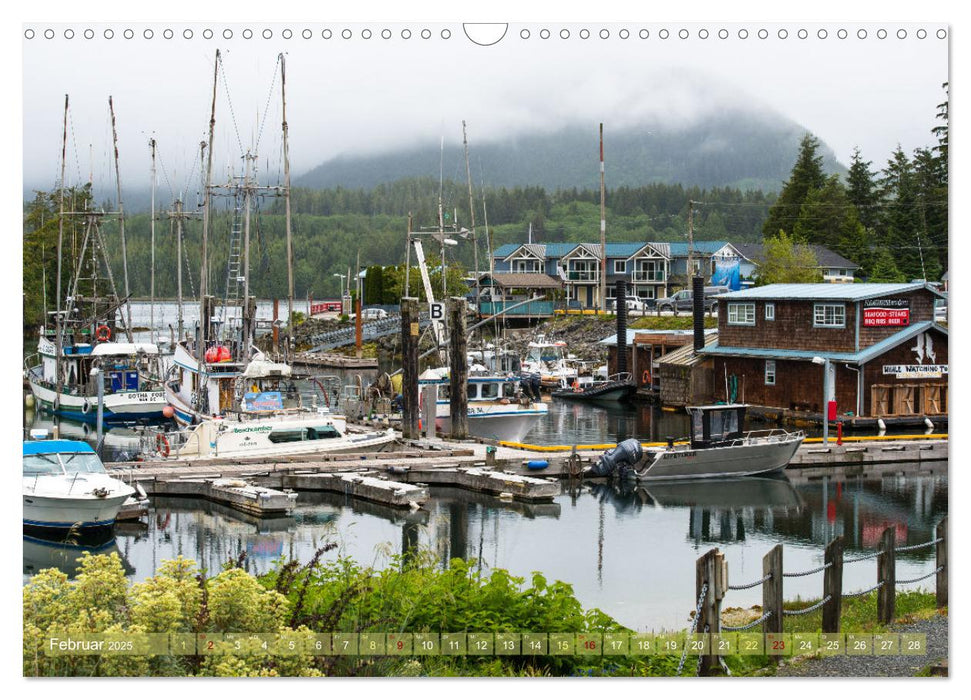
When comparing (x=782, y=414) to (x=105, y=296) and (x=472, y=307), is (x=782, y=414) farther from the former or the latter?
(x=472, y=307)

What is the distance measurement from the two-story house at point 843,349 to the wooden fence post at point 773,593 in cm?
2502

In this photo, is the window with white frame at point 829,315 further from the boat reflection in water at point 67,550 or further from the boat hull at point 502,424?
the boat reflection in water at point 67,550

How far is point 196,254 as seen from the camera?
47.9 m

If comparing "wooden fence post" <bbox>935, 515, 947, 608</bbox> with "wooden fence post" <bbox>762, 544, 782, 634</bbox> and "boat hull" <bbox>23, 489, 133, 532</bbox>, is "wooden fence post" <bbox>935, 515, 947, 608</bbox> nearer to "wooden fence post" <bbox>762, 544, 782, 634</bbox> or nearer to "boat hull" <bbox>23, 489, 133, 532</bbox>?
"wooden fence post" <bbox>762, 544, 782, 634</bbox>

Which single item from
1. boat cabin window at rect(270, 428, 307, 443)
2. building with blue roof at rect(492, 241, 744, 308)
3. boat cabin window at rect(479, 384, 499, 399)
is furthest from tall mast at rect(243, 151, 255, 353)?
building with blue roof at rect(492, 241, 744, 308)

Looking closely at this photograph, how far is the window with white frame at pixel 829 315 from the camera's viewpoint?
41.5 m

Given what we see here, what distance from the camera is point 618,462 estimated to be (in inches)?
1281

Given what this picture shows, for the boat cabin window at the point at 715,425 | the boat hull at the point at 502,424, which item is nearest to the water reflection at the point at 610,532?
the boat cabin window at the point at 715,425

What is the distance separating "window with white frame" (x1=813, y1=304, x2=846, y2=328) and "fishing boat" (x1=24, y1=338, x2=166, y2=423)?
23.8 meters

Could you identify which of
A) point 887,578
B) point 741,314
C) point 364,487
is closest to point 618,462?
point 364,487

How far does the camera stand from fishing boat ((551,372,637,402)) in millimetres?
56688

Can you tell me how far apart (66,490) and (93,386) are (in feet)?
64.8

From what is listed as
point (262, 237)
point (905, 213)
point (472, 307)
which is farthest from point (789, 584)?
point (472, 307)

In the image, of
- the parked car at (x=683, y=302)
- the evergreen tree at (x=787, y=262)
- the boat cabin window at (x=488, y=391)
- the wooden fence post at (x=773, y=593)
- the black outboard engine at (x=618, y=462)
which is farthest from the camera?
the parked car at (x=683, y=302)
